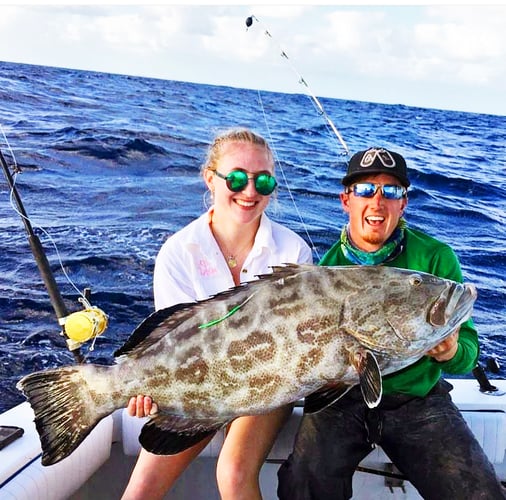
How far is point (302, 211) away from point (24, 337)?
671 cm

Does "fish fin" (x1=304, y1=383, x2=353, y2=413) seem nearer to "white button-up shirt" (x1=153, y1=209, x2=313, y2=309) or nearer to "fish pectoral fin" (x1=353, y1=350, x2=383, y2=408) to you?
"fish pectoral fin" (x1=353, y1=350, x2=383, y2=408)

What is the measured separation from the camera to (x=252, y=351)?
9.09 ft

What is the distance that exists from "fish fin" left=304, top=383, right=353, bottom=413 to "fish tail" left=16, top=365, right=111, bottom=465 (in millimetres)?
909

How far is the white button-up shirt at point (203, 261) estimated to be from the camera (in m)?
3.50

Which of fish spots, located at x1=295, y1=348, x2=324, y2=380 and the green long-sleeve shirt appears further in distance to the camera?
the green long-sleeve shirt

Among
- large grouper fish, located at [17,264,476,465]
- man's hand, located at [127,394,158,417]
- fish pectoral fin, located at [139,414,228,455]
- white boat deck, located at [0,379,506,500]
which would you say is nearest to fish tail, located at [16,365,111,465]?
large grouper fish, located at [17,264,476,465]

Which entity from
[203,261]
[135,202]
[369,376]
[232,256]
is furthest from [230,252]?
[135,202]

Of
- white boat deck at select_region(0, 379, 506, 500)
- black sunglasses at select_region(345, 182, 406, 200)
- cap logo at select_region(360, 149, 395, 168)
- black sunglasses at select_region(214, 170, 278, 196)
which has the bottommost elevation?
white boat deck at select_region(0, 379, 506, 500)

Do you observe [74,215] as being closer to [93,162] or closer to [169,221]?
[169,221]

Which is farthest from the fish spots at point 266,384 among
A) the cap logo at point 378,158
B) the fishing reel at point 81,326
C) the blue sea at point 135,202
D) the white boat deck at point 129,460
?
the blue sea at point 135,202

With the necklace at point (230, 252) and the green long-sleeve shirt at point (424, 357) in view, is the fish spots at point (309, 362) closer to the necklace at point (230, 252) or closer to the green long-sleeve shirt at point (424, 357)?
the green long-sleeve shirt at point (424, 357)

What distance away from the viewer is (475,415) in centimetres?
379

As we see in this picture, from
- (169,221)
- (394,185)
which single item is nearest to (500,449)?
(394,185)

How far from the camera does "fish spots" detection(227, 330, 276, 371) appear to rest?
2.76 metres
